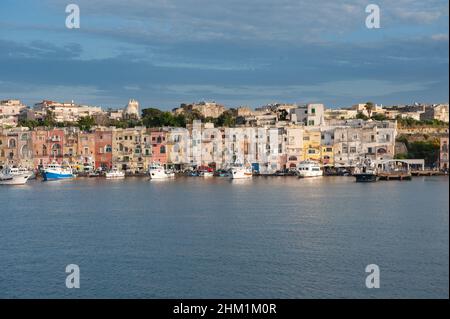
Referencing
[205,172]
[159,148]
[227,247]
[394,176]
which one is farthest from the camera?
[159,148]

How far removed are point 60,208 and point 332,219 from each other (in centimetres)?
1135

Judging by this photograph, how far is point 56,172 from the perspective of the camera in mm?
56000

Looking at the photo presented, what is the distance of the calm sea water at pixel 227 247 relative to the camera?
14891 mm

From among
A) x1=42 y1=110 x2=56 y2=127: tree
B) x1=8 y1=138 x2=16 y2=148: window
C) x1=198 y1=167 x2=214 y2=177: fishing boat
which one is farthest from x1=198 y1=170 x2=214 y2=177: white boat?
x1=42 y1=110 x2=56 y2=127: tree

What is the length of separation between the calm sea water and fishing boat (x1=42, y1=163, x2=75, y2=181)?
22.2m

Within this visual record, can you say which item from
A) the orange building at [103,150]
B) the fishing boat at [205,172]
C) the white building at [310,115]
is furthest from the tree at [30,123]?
the white building at [310,115]

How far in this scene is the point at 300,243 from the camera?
19.8 metres

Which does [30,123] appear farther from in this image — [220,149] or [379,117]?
[379,117]

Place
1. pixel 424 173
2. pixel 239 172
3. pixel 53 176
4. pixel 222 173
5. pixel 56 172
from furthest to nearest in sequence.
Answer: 1. pixel 222 173
2. pixel 424 173
3. pixel 56 172
4. pixel 53 176
5. pixel 239 172

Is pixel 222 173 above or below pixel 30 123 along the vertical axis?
below

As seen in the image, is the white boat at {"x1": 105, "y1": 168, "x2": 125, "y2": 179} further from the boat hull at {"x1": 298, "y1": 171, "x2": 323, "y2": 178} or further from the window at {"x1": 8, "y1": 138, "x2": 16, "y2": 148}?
the boat hull at {"x1": 298, "y1": 171, "x2": 323, "y2": 178}

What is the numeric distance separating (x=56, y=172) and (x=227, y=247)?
1529 inches

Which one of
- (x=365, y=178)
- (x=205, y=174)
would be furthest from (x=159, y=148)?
(x=365, y=178)

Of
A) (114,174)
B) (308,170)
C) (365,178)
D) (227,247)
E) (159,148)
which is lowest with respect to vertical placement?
(227,247)
